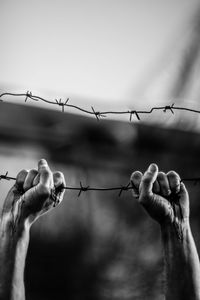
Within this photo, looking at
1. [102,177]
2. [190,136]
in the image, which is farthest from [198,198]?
[102,177]

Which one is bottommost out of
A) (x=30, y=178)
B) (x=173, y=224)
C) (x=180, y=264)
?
(x=180, y=264)

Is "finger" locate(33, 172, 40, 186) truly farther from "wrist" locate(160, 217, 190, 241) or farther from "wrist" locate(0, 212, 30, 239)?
"wrist" locate(160, 217, 190, 241)

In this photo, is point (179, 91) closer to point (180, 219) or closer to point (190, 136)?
point (190, 136)

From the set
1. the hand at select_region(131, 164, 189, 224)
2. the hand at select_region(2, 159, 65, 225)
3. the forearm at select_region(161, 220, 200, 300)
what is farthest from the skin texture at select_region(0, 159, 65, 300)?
the forearm at select_region(161, 220, 200, 300)

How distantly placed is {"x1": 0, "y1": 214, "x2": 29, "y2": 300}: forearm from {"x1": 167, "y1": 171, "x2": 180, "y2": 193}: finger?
15.7 inches

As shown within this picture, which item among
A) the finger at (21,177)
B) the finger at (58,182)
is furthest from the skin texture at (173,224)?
the finger at (21,177)

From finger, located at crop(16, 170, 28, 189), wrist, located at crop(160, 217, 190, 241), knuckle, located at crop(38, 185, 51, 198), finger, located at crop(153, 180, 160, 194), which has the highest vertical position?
finger, located at crop(16, 170, 28, 189)

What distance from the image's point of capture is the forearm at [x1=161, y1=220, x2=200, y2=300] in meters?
0.94

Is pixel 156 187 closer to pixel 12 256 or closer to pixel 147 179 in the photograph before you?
pixel 147 179

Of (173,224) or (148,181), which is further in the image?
(173,224)

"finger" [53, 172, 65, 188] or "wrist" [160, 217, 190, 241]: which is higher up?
"finger" [53, 172, 65, 188]

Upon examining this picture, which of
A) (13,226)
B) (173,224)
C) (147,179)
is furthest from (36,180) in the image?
(173,224)

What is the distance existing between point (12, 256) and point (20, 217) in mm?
101

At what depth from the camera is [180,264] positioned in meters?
0.97
